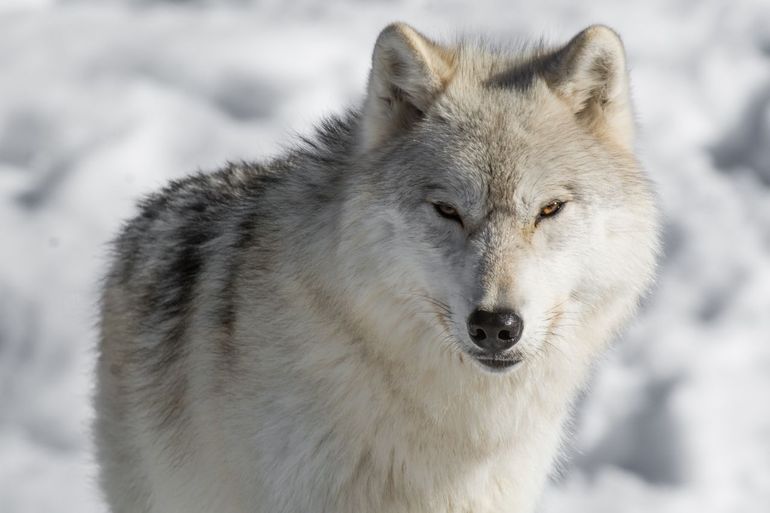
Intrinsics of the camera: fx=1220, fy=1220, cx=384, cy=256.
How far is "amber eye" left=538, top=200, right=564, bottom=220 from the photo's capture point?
4.11m

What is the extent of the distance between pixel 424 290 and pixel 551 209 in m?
0.51

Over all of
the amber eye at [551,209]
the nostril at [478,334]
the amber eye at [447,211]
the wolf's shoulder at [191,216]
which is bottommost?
the nostril at [478,334]

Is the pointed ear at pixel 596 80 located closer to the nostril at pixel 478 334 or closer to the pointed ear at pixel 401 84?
the pointed ear at pixel 401 84

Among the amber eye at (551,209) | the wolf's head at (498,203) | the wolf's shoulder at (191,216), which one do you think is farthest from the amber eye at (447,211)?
the wolf's shoulder at (191,216)

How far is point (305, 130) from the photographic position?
876cm

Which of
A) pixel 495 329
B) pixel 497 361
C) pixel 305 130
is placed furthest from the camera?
pixel 305 130

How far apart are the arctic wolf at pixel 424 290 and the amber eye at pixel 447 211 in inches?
0.4

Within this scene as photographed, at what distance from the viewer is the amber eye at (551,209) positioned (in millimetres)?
4105

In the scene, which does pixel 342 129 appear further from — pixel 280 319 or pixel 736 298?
pixel 736 298

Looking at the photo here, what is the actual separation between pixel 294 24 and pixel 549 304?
632cm

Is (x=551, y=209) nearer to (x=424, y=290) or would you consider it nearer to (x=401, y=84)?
(x=424, y=290)

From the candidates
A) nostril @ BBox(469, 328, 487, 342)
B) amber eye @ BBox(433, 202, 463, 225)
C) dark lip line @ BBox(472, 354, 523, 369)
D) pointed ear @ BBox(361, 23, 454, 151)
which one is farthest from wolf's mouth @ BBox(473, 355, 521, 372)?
pointed ear @ BBox(361, 23, 454, 151)

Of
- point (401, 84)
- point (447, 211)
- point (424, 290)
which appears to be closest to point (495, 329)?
point (424, 290)

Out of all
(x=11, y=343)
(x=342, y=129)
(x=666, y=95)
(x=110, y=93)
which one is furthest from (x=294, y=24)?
(x=342, y=129)
